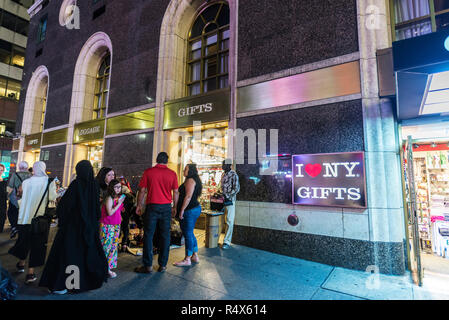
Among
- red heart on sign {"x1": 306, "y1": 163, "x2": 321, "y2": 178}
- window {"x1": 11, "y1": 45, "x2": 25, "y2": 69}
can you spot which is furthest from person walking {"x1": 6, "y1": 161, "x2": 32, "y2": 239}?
window {"x1": 11, "y1": 45, "x2": 25, "y2": 69}

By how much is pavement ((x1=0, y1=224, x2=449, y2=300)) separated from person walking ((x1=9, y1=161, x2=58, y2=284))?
1.38 feet

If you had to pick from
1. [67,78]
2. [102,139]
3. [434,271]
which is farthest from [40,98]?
[434,271]

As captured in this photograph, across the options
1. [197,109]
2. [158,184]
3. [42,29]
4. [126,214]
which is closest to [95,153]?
[197,109]

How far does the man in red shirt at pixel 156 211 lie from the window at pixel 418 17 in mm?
5878

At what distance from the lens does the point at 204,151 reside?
8047mm

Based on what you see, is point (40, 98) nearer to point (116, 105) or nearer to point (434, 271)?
point (116, 105)

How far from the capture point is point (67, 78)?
42.4ft

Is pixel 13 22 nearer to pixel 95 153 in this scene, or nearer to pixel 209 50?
pixel 95 153

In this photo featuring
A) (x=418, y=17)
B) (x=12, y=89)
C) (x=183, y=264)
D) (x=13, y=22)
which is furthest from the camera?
(x=13, y=22)

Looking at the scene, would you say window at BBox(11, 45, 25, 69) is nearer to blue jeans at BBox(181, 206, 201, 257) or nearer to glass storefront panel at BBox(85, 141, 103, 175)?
glass storefront panel at BBox(85, 141, 103, 175)

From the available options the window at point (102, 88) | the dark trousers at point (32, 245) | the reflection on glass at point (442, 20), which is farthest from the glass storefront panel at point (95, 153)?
the reflection on glass at point (442, 20)

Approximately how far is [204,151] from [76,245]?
17.1ft
